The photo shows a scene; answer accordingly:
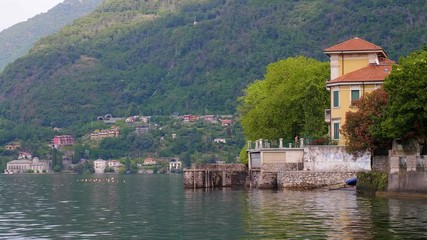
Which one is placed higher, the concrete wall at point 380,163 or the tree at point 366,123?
the tree at point 366,123

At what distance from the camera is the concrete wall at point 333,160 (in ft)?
302

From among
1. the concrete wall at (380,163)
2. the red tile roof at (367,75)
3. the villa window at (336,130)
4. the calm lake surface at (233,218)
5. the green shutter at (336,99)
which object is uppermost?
the red tile roof at (367,75)

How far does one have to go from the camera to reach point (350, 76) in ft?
317

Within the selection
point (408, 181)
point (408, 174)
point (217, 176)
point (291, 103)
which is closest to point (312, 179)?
point (291, 103)

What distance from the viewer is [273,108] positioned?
362 feet

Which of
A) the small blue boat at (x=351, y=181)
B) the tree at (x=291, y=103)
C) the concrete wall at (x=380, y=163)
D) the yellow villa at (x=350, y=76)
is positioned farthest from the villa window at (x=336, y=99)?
the concrete wall at (x=380, y=163)

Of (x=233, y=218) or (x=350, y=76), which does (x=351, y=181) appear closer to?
(x=350, y=76)

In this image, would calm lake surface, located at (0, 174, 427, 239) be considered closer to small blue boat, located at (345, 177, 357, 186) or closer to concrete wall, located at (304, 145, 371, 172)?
small blue boat, located at (345, 177, 357, 186)

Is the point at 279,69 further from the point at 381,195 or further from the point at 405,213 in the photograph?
the point at 405,213

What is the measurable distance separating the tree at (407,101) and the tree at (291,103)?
22.2m

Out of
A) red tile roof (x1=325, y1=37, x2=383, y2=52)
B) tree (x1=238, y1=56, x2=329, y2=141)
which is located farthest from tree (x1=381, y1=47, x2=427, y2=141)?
tree (x1=238, y1=56, x2=329, y2=141)

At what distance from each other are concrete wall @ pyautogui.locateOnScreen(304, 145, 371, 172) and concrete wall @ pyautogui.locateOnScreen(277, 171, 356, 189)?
59 centimetres

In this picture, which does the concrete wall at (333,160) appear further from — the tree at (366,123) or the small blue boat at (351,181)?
the tree at (366,123)

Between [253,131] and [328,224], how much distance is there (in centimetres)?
5946
